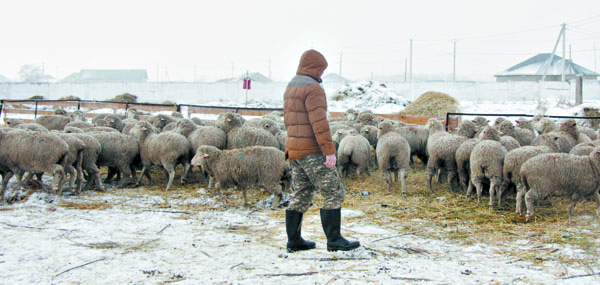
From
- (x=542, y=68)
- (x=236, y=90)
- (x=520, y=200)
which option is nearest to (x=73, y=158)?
(x=520, y=200)

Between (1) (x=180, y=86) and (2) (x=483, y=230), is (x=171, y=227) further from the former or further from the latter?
(1) (x=180, y=86)

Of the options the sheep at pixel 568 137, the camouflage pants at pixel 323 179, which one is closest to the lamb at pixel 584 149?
the sheep at pixel 568 137

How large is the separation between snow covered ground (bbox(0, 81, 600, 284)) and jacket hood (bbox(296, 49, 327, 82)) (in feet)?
6.04

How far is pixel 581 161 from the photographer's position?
6.48 meters

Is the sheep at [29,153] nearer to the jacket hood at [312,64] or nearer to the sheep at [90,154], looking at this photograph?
the sheep at [90,154]

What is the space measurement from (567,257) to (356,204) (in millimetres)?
3391

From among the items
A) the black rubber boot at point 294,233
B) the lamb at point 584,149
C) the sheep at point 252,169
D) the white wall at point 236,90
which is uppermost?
the white wall at point 236,90

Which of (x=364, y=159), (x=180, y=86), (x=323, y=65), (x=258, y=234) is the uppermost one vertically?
(x=180, y=86)

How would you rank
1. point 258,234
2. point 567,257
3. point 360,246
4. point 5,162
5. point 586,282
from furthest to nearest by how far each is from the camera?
point 5,162
point 258,234
point 360,246
point 567,257
point 586,282

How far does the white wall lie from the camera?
34.3 metres

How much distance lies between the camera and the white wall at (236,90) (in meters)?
34.3

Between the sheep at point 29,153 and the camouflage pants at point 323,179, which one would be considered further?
the sheep at point 29,153

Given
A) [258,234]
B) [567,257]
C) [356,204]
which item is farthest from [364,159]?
[567,257]

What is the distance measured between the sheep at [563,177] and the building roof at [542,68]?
47.7 metres
